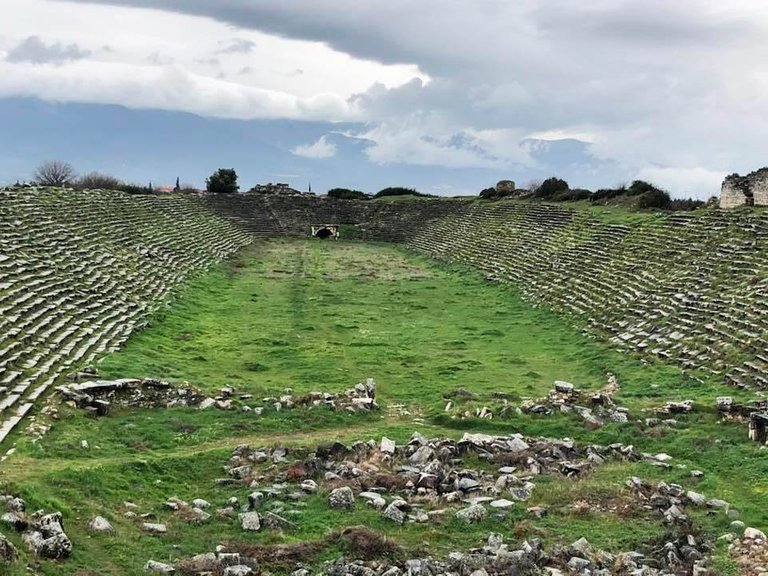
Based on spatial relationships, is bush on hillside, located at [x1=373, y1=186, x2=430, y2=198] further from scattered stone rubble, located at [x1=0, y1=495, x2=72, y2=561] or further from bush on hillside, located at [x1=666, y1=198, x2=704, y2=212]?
scattered stone rubble, located at [x1=0, y1=495, x2=72, y2=561]

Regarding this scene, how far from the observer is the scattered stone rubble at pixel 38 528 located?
30.3 feet

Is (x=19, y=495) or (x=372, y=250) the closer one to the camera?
(x=19, y=495)

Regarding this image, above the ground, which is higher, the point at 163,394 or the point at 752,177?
the point at 752,177

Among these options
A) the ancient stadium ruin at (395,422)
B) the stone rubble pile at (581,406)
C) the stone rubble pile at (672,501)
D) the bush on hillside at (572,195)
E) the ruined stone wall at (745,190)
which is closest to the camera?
Answer: the ancient stadium ruin at (395,422)

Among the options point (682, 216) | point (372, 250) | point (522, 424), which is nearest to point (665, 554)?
point (522, 424)

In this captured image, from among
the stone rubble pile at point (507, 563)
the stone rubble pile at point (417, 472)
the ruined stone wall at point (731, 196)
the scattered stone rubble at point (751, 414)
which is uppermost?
the ruined stone wall at point (731, 196)

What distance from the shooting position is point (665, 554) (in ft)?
34.1

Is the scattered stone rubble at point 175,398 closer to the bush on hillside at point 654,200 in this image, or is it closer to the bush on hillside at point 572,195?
the bush on hillside at point 654,200

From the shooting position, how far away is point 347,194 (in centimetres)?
7388

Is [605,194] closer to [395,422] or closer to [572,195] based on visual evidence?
[572,195]

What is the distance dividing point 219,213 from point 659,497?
167 feet

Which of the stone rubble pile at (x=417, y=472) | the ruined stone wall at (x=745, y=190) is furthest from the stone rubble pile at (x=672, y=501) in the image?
the ruined stone wall at (x=745, y=190)

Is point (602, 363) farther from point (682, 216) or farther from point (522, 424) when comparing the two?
point (682, 216)

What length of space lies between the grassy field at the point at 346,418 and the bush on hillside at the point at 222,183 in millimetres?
37307
